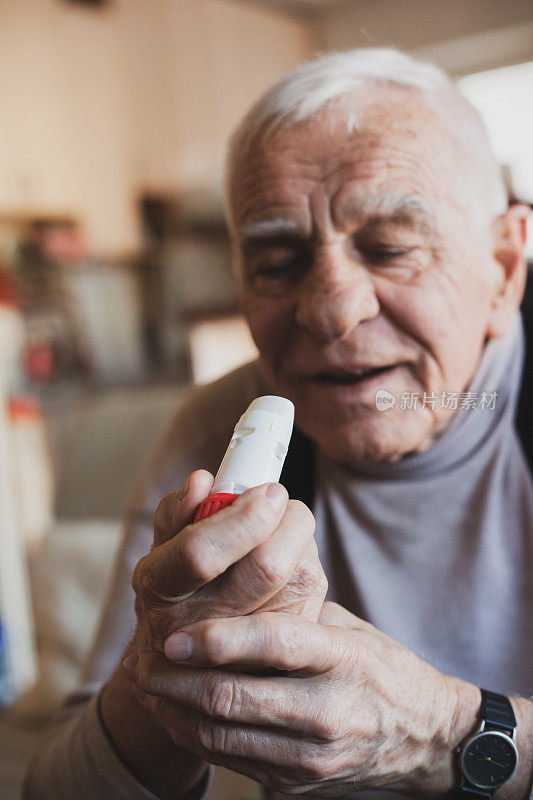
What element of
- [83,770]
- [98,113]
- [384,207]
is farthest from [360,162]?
[98,113]

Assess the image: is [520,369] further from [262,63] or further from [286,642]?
[262,63]

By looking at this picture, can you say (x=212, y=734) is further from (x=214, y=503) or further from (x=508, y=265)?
(x=508, y=265)

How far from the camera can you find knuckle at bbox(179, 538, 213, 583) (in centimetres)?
31

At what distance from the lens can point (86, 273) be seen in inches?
127

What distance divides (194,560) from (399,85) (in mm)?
335

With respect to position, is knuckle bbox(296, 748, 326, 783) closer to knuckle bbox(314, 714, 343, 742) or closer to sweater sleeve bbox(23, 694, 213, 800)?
knuckle bbox(314, 714, 343, 742)

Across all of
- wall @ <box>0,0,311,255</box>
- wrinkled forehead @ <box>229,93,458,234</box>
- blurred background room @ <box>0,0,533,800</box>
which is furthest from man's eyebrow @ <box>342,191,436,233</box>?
wall @ <box>0,0,311,255</box>

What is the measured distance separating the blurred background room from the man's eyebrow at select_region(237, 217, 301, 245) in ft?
2.43

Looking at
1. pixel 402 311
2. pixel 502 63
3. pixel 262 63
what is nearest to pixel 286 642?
pixel 402 311

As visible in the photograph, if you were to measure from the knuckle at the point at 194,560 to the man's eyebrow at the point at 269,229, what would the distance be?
22 centimetres

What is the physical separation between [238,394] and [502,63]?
0.84 ft

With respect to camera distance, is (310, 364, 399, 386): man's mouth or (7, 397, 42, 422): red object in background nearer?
(310, 364, 399, 386): man's mouth

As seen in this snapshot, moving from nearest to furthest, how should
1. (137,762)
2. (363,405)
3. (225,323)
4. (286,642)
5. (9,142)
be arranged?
1. (286,642)
2. (363,405)
3. (137,762)
4. (225,323)
5. (9,142)

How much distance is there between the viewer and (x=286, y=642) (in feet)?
1.10
